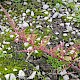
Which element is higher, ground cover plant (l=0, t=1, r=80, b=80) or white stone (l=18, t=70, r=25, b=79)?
ground cover plant (l=0, t=1, r=80, b=80)

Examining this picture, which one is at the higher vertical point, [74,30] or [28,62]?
[74,30]

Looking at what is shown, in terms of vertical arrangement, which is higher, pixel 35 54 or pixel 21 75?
pixel 35 54

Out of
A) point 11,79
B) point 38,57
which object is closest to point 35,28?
point 38,57

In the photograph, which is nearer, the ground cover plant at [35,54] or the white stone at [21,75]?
the ground cover plant at [35,54]

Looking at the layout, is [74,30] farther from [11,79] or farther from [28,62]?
[11,79]

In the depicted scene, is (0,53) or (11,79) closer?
(11,79)

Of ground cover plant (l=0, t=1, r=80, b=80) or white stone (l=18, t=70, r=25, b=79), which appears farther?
white stone (l=18, t=70, r=25, b=79)

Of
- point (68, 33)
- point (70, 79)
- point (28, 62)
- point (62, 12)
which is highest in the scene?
point (62, 12)

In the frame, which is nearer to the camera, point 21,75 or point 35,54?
point 21,75

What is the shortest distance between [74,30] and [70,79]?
0.90m

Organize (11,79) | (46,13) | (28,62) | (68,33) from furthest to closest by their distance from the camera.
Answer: (46,13)
(68,33)
(28,62)
(11,79)

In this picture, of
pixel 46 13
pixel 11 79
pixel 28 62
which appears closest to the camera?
pixel 11 79

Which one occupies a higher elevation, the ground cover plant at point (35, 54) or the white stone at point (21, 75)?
the ground cover plant at point (35, 54)

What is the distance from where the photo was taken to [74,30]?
3.59m
